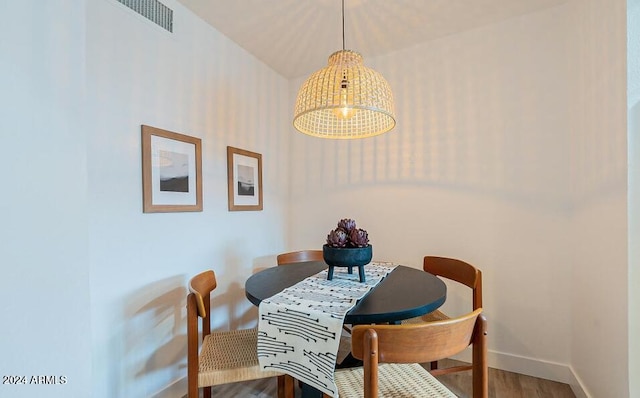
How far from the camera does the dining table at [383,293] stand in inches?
42.9

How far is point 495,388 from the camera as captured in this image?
1.84 m

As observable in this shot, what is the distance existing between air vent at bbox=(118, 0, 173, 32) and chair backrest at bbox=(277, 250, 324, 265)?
1.64 metres

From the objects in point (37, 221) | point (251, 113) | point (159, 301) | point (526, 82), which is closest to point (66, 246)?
point (37, 221)

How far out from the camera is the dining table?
109 centimetres

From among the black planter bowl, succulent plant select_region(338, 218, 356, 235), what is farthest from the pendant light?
the black planter bowl

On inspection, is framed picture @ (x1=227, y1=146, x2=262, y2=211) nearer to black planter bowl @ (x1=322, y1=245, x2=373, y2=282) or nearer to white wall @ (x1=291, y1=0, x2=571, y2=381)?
white wall @ (x1=291, y1=0, x2=571, y2=381)

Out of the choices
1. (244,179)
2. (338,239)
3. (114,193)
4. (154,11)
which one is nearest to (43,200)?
(114,193)

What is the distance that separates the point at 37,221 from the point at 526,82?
8.71 feet

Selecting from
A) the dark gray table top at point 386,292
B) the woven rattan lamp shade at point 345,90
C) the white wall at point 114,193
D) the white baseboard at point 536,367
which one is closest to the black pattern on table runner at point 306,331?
the dark gray table top at point 386,292

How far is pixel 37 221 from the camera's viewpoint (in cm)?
82

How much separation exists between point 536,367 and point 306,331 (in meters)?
1.84

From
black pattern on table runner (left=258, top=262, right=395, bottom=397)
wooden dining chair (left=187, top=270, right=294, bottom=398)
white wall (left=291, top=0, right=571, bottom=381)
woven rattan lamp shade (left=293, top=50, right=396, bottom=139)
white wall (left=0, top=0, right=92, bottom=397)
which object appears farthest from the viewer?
white wall (left=291, top=0, right=571, bottom=381)

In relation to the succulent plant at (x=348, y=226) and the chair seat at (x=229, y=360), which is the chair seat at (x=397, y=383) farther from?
the succulent plant at (x=348, y=226)

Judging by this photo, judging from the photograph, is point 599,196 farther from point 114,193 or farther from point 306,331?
point 114,193
